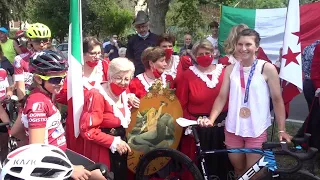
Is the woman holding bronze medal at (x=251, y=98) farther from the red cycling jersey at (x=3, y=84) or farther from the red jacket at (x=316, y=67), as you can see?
the red cycling jersey at (x=3, y=84)

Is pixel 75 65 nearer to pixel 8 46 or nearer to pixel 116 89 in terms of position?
pixel 116 89

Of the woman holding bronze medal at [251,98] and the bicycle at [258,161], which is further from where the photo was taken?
the woman holding bronze medal at [251,98]

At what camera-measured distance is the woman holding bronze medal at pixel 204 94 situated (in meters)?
4.03

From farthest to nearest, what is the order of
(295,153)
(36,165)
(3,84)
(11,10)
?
(11,10)
(3,84)
(295,153)
(36,165)

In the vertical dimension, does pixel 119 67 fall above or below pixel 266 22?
below

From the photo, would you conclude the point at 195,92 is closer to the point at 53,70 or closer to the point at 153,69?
the point at 153,69

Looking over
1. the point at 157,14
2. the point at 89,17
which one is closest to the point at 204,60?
the point at 157,14

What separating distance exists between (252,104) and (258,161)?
1.56ft

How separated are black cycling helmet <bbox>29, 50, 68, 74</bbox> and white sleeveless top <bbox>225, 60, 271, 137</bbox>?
61.1 inches

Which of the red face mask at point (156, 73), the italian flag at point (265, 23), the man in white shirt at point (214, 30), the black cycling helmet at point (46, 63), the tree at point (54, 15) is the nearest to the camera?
the black cycling helmet at point (46, 63)

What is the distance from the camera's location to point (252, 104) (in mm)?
3572

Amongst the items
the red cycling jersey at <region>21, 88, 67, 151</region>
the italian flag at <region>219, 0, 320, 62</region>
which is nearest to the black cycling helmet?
the red cycling jersey at <region>21, 88, 67, 151</region>

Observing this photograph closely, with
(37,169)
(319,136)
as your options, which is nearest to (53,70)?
(37,169)

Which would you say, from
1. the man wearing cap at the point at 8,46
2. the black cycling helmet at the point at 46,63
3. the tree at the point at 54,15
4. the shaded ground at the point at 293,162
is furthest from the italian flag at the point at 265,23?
the tree at the point at 54,15
